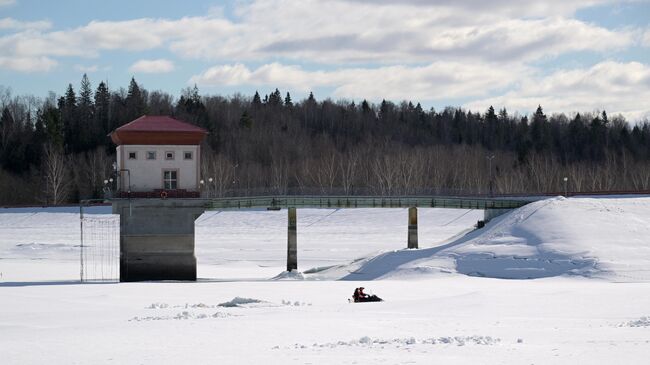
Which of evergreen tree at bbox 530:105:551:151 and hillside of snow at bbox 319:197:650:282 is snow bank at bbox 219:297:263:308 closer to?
hillside of snow at bbox 319:197:650:282

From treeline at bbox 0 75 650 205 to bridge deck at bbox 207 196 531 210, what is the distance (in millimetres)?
29915

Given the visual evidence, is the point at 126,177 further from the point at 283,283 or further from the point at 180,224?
the point at 283,283

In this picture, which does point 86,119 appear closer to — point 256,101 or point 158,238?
point 256,101

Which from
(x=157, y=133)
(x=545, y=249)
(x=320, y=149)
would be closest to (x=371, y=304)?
(x=545, y=249)

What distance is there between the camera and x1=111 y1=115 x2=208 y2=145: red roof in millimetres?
63500

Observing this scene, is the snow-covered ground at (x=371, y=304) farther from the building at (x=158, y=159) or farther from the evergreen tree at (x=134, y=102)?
the evergreen tree at (x=134, y=102)

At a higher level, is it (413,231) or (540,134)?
(540,134)

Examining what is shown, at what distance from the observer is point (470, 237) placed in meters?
67.5

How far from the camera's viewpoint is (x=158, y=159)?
64.2m

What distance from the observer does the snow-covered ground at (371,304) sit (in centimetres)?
2370

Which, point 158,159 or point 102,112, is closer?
point 158,159

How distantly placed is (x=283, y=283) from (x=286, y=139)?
102 metres

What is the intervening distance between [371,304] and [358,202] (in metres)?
32.3

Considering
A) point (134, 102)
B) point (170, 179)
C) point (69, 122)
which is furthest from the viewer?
point (134, 102)
